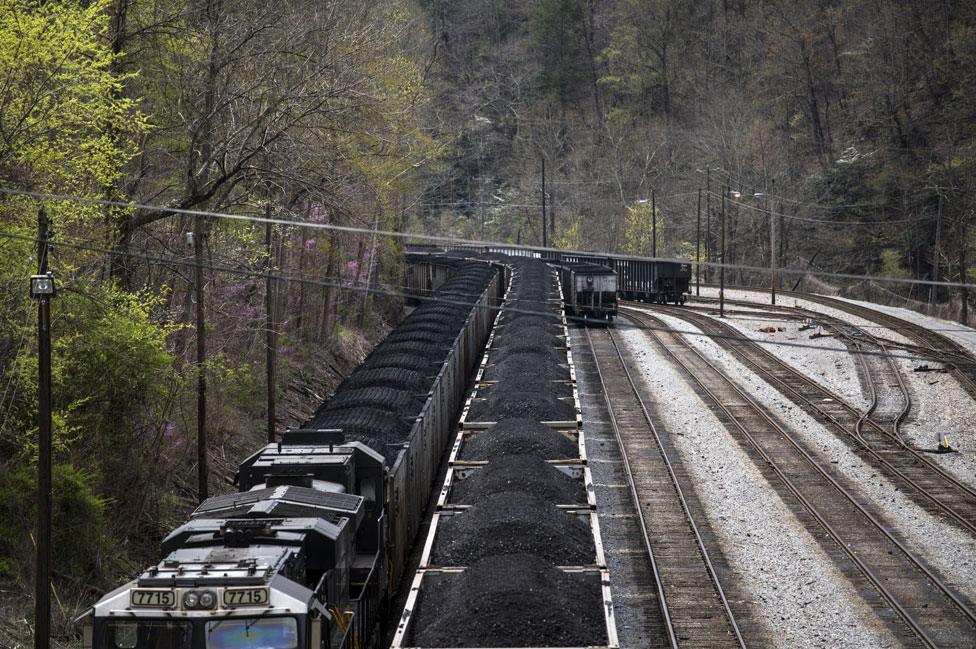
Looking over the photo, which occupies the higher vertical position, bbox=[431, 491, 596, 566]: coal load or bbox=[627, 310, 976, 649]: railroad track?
bbox=[431, 491, 596, 566]: coal load

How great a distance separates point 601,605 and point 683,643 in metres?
3.54

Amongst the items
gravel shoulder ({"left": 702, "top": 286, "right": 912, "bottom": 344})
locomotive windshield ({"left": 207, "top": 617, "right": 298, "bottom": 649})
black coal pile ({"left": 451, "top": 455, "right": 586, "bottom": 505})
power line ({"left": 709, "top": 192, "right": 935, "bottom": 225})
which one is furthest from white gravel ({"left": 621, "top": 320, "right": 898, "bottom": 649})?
power line ({"left": 709, "top": 192, "right": 935, "bottom": 225})

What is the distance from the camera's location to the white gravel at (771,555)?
13.0 meters

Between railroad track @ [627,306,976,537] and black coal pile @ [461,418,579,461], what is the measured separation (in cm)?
302

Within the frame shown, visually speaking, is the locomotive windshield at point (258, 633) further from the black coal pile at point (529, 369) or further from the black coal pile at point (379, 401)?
the black coal pile at point (529, 369)

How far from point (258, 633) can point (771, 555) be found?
10.3m

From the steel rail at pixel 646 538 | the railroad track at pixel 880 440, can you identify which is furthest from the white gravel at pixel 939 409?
the steel rail at pixel 646 538

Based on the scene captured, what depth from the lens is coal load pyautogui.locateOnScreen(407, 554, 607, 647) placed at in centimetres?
872

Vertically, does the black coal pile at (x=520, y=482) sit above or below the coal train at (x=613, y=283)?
below

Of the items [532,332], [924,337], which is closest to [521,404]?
[532,332]

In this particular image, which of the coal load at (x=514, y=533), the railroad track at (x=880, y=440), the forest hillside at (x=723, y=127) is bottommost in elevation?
the railroad track at (x=880, y=440)

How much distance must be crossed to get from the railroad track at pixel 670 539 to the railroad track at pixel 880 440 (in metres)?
3.38

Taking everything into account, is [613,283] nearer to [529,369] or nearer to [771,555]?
[529,369]

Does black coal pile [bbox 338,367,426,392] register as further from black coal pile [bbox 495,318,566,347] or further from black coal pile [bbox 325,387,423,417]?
black coal pile [bbox 495,318,566,347]
